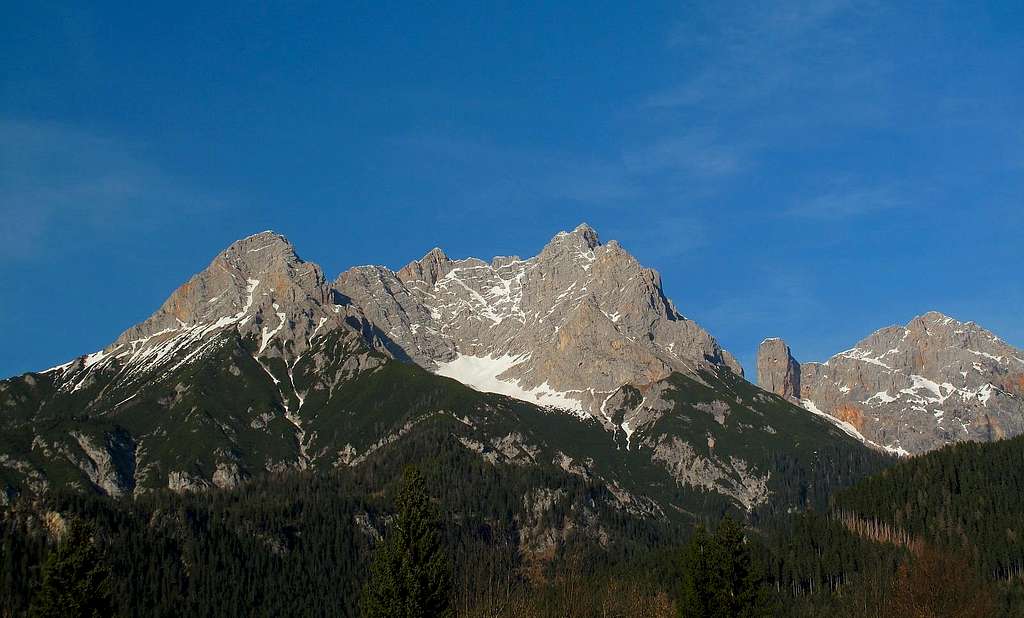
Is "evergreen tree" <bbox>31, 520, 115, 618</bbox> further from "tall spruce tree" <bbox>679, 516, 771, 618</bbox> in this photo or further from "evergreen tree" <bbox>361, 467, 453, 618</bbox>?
"tall spruce tree" <bbox>679, 516, 771, 618</bbox>

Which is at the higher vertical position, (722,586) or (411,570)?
(722,586)

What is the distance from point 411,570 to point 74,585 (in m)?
22.1

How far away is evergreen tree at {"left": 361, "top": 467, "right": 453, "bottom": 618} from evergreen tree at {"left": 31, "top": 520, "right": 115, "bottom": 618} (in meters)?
17.7

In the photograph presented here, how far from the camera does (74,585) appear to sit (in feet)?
225

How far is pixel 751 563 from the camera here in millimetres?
104438

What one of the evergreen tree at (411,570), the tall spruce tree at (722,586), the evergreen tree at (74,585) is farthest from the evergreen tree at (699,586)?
the evergreen tree at (74,585)

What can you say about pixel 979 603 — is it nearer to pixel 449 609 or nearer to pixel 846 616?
pixel 449 609

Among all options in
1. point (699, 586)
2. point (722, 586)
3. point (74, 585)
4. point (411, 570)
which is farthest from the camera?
point (699, 586)

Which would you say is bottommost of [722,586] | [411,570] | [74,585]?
[74,585]

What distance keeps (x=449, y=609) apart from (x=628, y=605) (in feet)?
194

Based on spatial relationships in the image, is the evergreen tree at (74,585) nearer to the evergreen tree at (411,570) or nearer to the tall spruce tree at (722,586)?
the evergreen tree at (411,570)

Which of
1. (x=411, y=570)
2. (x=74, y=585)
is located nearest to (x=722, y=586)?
(x=411, y=570)

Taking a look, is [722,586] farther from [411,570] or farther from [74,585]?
[74,585]

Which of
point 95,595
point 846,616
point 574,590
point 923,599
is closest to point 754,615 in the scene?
point 923,599
